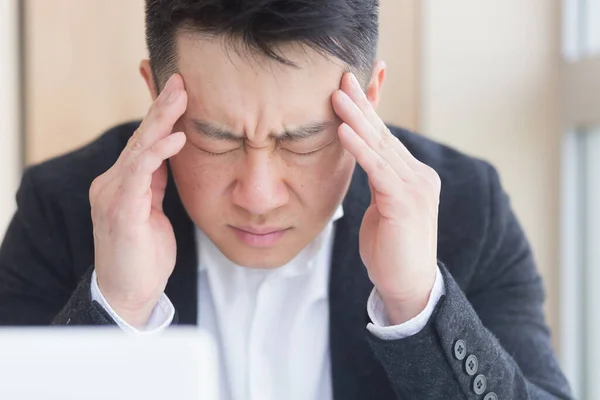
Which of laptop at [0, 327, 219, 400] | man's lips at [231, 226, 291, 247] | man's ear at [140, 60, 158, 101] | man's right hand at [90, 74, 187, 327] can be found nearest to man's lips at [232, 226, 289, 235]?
man's lips at [231, 226, 291, 247]

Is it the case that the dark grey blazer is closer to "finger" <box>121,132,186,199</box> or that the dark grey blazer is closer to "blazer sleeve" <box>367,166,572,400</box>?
"blazer sleeve" <box>367,166,572,400</box>

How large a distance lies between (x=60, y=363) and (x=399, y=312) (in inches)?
26.0

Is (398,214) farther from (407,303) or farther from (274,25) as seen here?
(274,25)

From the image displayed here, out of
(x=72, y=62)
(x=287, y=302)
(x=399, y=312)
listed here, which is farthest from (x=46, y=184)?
(x=72, y=62)

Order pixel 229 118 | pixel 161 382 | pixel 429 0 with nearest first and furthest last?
1. pixel 161 382
2. pixel 229 118
3. pixel 429 0

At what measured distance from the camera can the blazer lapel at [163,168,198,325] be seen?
3.72ft

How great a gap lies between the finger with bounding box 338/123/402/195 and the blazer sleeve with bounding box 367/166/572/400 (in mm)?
142

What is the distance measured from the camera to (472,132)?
176 cm

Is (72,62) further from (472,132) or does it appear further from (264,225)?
(264,225)

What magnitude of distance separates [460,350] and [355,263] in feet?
0.75

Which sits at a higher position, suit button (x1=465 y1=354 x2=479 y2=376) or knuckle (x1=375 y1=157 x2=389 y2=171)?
knuckle (x1=375 y1=157 x2=389 y2=171)

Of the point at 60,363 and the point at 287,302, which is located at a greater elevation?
the point at 60,363

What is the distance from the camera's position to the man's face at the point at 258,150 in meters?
0.90

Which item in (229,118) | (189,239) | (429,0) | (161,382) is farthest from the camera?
(429,0)
